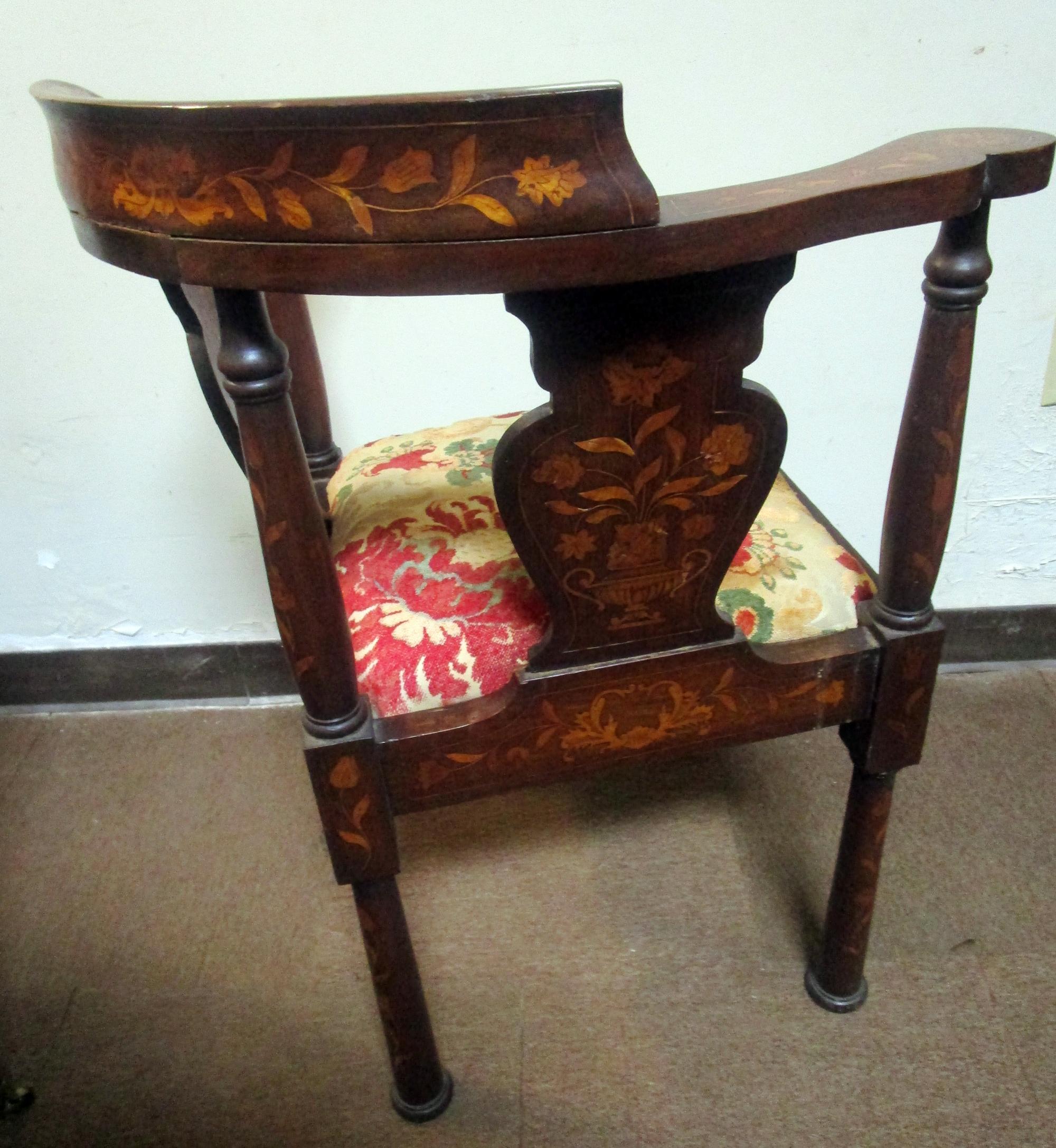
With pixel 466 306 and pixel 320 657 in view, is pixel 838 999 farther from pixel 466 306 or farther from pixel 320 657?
pixel 466 306

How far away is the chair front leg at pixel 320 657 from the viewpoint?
0.54m

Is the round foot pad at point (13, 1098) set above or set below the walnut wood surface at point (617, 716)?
below

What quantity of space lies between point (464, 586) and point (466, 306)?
0.53 meters

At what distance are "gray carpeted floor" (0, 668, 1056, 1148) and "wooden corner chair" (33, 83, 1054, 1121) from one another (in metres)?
0.11

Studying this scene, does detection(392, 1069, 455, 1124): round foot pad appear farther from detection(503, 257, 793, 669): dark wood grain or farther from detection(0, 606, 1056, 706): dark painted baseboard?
detection(0, 606, 1056, 706): dark painted baseboard

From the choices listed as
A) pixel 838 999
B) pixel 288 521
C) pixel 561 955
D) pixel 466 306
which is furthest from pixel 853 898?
pixel 466 306

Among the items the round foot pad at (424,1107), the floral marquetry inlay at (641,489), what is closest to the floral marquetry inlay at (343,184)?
the floral marquetry inlay at (641,489)

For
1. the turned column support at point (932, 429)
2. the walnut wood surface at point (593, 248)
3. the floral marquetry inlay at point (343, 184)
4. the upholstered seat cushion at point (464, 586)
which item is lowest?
the upholstered seat cushion at point (464, 586)

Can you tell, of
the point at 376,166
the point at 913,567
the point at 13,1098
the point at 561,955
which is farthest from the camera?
the point at 561,955

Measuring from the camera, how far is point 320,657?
2.16 feet

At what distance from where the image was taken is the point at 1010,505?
135 centimetres

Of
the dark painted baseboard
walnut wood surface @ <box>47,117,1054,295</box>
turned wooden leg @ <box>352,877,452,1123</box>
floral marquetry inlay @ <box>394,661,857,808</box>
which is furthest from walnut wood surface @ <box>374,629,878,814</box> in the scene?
the dark painted baseboard

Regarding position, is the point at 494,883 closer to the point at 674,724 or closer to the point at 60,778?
the point at 674,724

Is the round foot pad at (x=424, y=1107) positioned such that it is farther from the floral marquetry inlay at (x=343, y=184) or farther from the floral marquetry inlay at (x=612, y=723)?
the floral marquetry inlay at (x=343, y=184)
